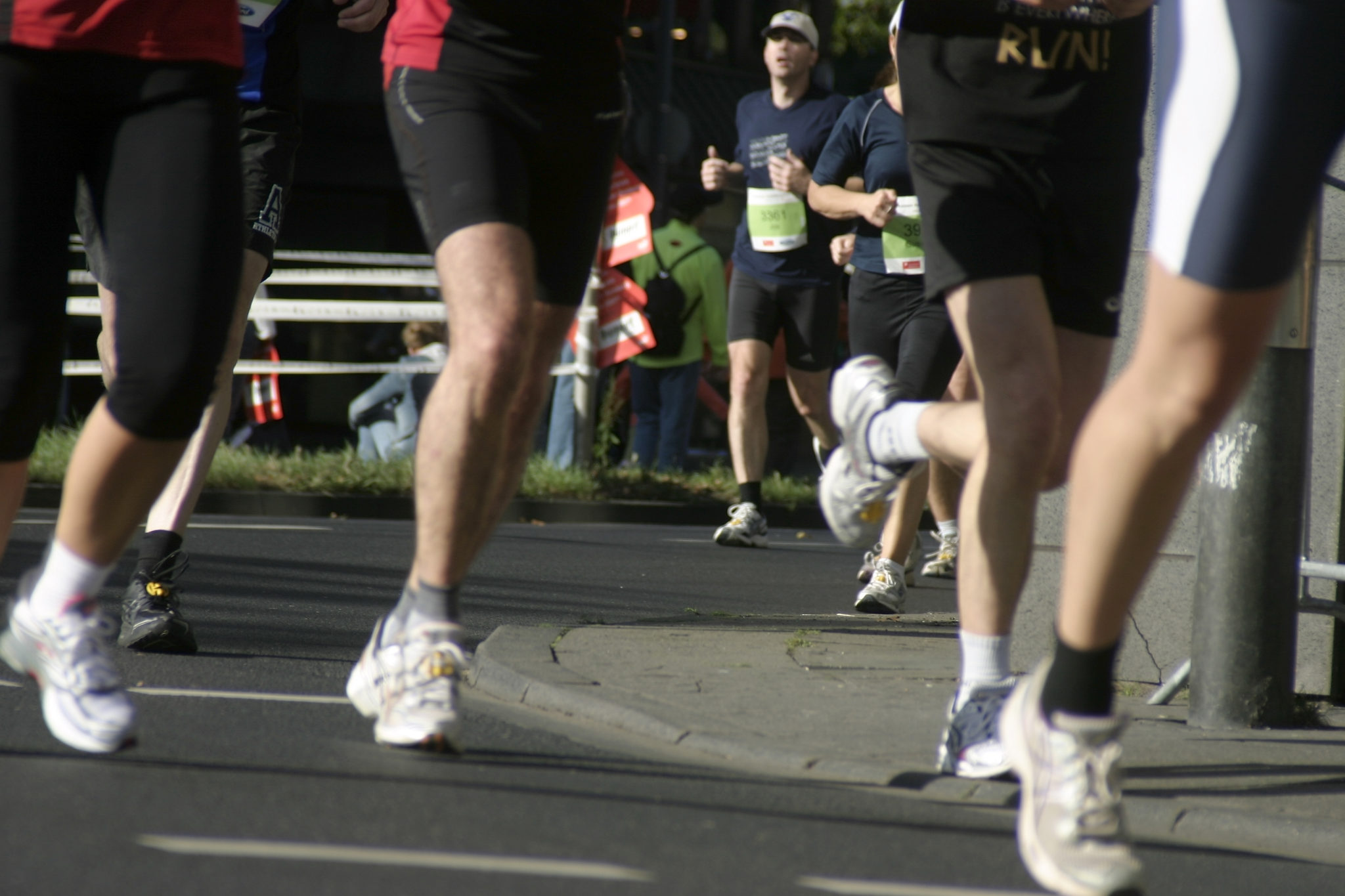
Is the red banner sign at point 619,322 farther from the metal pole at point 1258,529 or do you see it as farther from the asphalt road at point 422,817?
the metal pole at point 1258,529

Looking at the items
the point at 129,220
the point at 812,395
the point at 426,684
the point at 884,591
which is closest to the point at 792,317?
the point at 812,395

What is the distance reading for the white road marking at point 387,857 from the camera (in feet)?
8.07

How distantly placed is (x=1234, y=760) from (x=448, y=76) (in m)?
2.12

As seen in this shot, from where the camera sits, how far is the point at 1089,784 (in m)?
2.39

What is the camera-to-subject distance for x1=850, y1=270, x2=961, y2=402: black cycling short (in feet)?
19.1

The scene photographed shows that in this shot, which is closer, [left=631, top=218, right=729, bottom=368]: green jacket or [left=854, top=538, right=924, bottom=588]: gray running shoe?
[left=854, top=538, right=924, bottom=588]: gray running shoe

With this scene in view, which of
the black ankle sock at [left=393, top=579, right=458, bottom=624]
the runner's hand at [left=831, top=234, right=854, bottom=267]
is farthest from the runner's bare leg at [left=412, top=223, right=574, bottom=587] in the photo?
the runner's hand at [left=831, top=234, right=854, bottom=267]

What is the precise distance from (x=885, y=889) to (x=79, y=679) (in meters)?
1.41

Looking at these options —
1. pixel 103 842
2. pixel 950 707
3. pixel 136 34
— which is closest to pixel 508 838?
pixel 103 842

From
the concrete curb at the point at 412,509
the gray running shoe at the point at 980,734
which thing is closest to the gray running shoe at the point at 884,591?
the gray running shoe at the point at 980,734

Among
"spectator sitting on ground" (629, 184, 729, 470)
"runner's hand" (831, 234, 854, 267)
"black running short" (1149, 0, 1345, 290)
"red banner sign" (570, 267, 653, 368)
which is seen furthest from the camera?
"spectator sitting on ground" (629, 184, 729, 470)

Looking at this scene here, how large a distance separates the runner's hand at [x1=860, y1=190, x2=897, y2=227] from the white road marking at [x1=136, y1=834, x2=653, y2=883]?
151 inches

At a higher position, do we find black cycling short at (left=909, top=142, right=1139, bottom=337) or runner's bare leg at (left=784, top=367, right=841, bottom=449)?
black cycling short at (left=909, top=142, right=1139, bottom=337)

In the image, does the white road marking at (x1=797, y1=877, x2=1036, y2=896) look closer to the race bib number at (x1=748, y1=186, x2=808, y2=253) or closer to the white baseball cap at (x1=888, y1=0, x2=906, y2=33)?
the white baseball cap at (x1=888, y1=0, x2=906, y2=33)
